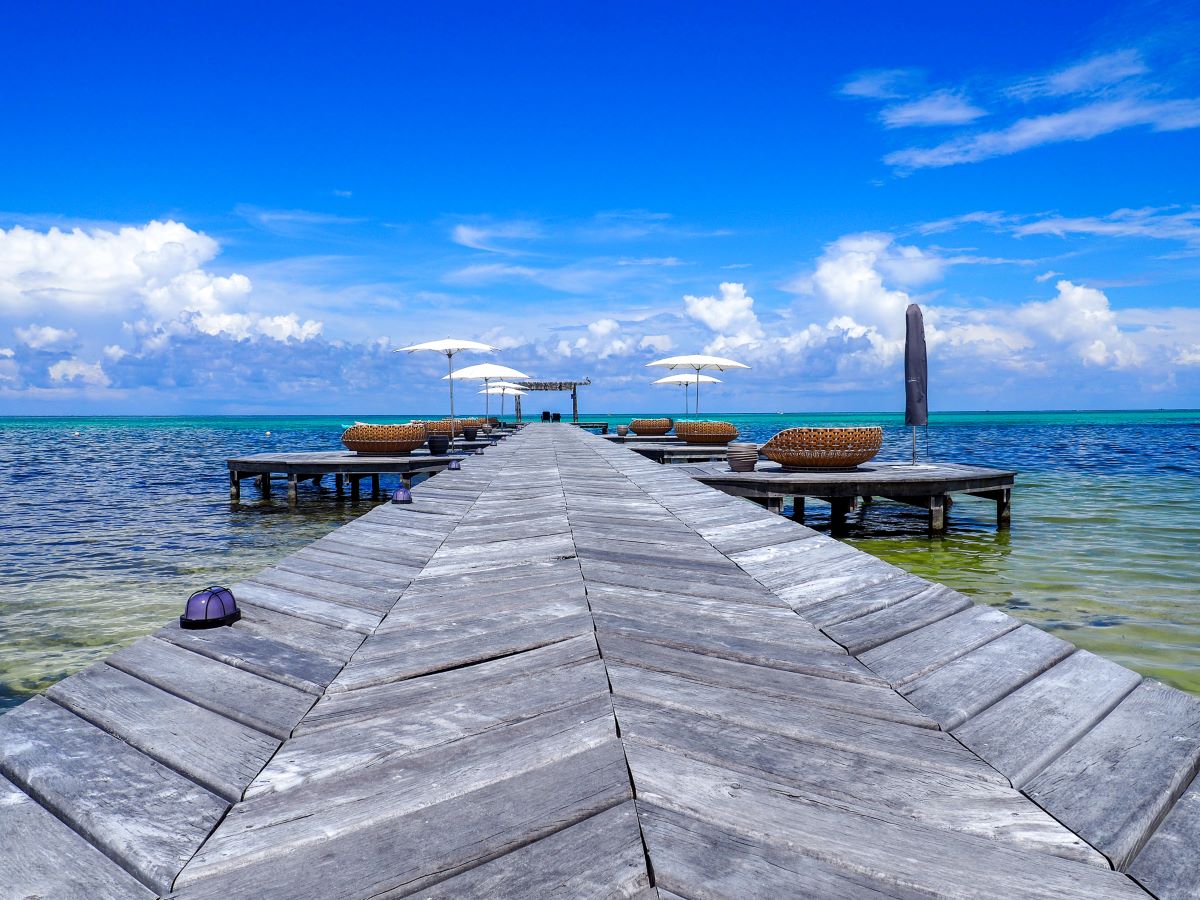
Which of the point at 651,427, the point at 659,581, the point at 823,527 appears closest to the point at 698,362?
the point at 651,427

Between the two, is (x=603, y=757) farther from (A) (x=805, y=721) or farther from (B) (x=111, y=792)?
(B) (x=111, y=792)

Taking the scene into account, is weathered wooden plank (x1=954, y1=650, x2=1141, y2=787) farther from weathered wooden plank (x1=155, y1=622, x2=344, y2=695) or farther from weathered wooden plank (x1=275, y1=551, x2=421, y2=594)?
weathered wooden plank (x1=275, y1=551, x2=421, y2=594)

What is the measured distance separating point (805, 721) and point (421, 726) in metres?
0.97

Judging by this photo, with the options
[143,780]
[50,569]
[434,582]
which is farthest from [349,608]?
[50,569]

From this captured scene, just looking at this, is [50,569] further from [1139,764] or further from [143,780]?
[1139,764]

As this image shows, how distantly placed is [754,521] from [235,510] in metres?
13.0

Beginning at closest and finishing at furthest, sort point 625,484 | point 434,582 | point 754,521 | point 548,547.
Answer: point 434,582, point 548,547, point 754,521, point 625,484

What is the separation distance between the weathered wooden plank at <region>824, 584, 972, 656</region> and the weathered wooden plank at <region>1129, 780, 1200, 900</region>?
1.01 m

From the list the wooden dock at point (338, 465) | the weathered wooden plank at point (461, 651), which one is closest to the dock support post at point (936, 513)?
the wooden dock at point (338, 465)

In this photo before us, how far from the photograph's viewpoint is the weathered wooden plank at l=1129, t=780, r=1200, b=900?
3.99 ft

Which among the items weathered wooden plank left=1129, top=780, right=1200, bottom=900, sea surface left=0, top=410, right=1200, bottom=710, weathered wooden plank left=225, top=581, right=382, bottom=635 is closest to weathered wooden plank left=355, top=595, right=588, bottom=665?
weathered wooden plank left=225, top=581, right=382, bottom=635

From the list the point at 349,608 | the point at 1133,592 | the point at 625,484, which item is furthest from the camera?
the point at 625,484

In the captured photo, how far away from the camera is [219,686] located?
2.06 meters

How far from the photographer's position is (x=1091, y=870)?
1266 mm
